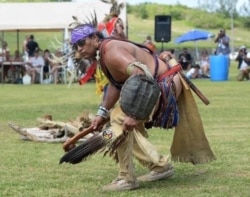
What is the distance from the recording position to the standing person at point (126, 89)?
615 centimetres

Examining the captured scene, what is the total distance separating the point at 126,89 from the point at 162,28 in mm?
24045

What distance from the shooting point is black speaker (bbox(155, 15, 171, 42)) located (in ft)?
97.1

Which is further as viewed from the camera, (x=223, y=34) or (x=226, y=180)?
(x=223, y=34)

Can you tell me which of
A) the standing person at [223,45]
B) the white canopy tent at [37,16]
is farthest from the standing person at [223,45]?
the white canopy tent at [37,16]

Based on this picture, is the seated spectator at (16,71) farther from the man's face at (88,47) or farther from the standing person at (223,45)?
the man's face at (88,47)

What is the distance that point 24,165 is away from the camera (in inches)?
317

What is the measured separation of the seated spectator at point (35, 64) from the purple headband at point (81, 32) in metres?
22.1

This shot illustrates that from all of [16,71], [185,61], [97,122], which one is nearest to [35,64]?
[16,71]

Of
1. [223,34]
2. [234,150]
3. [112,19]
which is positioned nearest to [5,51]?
[223,34]

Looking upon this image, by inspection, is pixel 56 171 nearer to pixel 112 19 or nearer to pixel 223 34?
pixel 112 19

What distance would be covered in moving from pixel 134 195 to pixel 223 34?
24.3 metres

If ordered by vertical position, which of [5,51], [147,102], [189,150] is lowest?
[5,51]

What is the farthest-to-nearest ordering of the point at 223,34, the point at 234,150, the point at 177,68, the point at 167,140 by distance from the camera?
the point at 223,34 → the point at 167,140 → the point at 234,150 → the point at 177,68

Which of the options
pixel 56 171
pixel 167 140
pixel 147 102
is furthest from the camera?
pixel 167 140
